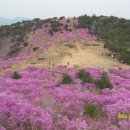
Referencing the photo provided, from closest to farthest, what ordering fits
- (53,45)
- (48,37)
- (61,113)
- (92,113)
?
(61,113), (92,113), (53,45), (48,37)

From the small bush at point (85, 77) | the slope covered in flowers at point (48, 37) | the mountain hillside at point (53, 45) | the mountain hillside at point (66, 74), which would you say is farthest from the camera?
the slope covered in flowers at point (48, 37)

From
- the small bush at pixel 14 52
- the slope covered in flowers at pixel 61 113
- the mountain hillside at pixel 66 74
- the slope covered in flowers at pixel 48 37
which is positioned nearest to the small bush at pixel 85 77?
the mountain hillside at pixel 66 74

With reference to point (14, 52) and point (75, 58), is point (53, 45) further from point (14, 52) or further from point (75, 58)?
point (75, 58)

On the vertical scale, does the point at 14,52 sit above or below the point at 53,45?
below

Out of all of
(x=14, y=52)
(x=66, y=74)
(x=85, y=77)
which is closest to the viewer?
(x=66, y=74)

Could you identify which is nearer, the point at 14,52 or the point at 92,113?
the point at 92,113

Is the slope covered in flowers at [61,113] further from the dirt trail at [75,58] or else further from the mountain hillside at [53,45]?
the mountain hillside at [53,45]

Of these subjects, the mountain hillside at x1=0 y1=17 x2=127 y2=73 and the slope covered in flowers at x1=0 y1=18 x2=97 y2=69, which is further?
the slope covered in flowers at x1=0 y1=18 x2=97 y2=69

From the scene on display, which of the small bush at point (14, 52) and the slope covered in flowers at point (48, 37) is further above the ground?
the slope covered in flowers at point (48, 37)

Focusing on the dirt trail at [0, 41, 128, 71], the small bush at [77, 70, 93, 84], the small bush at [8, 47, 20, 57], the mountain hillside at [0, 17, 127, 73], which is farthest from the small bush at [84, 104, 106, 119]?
the small bush at [8, 47, 20, 57]

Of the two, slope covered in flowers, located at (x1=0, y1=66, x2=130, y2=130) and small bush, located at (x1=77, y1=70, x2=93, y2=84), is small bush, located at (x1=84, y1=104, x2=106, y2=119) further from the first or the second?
small bush, located at (x1=77, y1=70, x2=93, y2=84)

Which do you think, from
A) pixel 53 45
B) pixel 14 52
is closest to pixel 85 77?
pixel 53 45

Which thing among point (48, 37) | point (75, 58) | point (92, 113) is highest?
point (92, 113)

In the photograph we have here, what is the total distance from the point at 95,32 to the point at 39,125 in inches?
1907
